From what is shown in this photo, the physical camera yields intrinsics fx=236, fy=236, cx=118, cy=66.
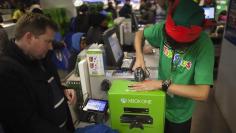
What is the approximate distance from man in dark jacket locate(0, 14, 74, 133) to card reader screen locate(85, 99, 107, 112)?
32cm

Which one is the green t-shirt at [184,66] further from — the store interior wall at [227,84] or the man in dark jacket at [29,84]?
the store interior wall at [227,84]

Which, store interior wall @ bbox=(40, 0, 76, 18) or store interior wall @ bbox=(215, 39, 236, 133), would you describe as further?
store interior wall @ bbox=(40, 0, 76, 18)

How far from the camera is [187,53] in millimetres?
1334

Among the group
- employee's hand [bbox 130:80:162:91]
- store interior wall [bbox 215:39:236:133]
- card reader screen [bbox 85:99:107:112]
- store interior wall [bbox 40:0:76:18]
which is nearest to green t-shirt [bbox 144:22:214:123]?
employee's hand [bbox 130:80:162:91]

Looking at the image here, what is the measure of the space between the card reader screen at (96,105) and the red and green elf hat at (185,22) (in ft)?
2.60

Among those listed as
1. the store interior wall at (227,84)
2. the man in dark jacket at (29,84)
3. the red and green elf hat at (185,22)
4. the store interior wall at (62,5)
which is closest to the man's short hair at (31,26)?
the man in dark jacket at (29,84)

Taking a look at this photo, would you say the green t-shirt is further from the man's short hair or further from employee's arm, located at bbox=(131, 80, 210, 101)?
the man's short hair

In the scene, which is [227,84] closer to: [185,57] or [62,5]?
[185,57]

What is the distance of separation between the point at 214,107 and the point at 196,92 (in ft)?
8.50

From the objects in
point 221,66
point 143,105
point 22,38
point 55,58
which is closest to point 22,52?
point 22,38

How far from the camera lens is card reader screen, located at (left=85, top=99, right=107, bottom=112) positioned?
1.75m

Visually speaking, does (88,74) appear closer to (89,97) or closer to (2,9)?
(89,97)

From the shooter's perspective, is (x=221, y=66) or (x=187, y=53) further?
(x=221, y=66)

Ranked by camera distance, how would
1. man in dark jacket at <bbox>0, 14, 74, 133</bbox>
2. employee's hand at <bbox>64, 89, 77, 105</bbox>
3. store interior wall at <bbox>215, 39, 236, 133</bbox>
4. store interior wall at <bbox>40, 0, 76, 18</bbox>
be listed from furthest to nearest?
store interior wall at <bbox>40, 0, 76, 18</bbox>
store interior wall at <bbox>215, 39, 236, 133</bbox>
employee's hand at <bbox>64, 89, 77, 105</bbox>
man in dark jacket at <bbox>0, 14, 74, 133</bbox>
